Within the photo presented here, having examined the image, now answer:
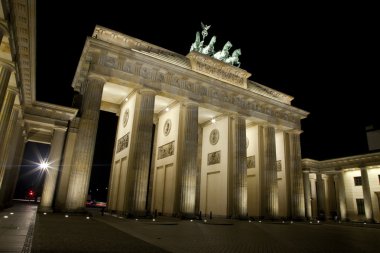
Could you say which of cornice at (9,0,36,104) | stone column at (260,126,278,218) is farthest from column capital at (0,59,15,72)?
stone column at (260,126,278,218)

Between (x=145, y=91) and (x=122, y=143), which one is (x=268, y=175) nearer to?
(x=122, y=143)

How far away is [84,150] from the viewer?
1878cm

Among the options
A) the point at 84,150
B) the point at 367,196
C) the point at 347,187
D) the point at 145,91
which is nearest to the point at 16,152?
the point at 84,150

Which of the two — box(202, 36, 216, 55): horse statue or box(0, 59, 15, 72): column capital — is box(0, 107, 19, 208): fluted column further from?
box(202, 36, 216, 55): horse statue

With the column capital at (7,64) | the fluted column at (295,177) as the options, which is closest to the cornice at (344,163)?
the fluted column at (295,177)

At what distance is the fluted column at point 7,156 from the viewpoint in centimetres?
1686

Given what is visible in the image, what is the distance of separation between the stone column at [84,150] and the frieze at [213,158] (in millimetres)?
13170

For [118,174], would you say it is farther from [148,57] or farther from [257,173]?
[257,173]

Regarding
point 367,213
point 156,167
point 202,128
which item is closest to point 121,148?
point 156,167

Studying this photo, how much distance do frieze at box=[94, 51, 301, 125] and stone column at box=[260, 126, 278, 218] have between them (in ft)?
9.05

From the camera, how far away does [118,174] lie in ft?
78.4

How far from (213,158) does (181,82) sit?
9.05 m

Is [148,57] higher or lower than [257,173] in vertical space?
higher

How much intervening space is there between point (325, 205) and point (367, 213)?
734 centimetres
